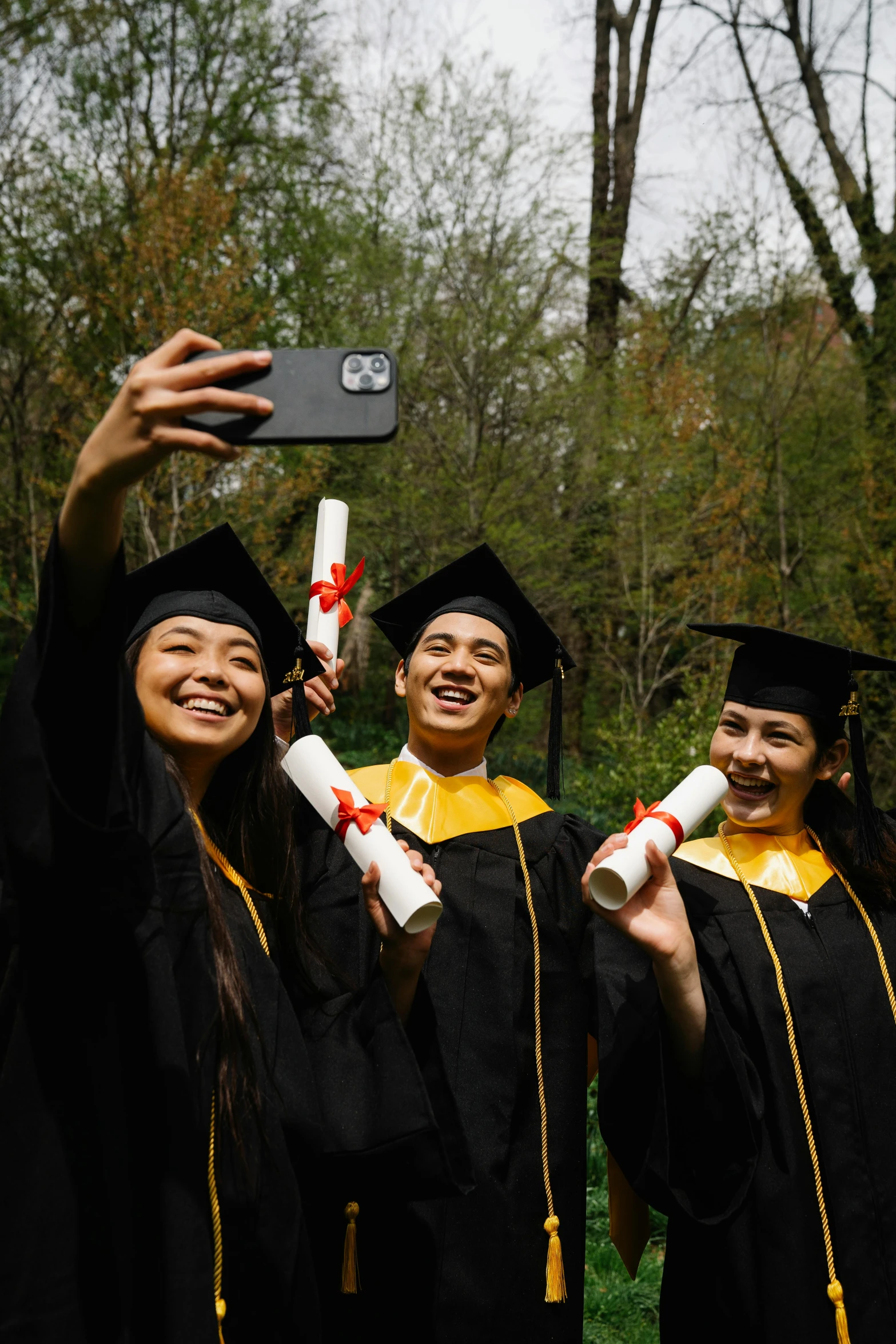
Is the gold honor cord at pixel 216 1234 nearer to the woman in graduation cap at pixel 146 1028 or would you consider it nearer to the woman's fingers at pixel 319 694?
the woman in graduation cap at pixel 146 1028

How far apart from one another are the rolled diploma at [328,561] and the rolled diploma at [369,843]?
596 millimetres

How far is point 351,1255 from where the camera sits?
7.13ft

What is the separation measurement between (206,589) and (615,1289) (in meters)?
3.20

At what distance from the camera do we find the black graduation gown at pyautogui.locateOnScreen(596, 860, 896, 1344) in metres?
2.17

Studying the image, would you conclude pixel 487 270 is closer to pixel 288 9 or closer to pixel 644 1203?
pixel 288 9

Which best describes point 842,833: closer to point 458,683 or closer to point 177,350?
point 458,683

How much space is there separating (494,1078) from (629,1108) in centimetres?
33

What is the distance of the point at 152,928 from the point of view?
1.70m

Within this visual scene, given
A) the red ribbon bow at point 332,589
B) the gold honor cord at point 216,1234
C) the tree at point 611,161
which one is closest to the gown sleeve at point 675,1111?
the gold honor cord at point 216,1234

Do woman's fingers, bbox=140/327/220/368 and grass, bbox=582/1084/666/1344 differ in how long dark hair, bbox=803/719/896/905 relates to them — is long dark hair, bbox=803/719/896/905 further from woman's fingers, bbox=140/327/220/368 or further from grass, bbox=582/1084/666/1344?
woman's fingers, bbox=140/327/220/368

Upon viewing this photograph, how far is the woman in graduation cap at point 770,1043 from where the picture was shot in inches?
85.4

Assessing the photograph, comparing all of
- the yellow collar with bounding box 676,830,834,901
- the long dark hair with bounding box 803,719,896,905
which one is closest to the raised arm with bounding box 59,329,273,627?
the yellow collar with bounding box 676,830,834,901

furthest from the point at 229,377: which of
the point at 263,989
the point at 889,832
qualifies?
the point at 889,832

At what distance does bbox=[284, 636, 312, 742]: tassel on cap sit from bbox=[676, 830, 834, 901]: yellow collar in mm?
1014
